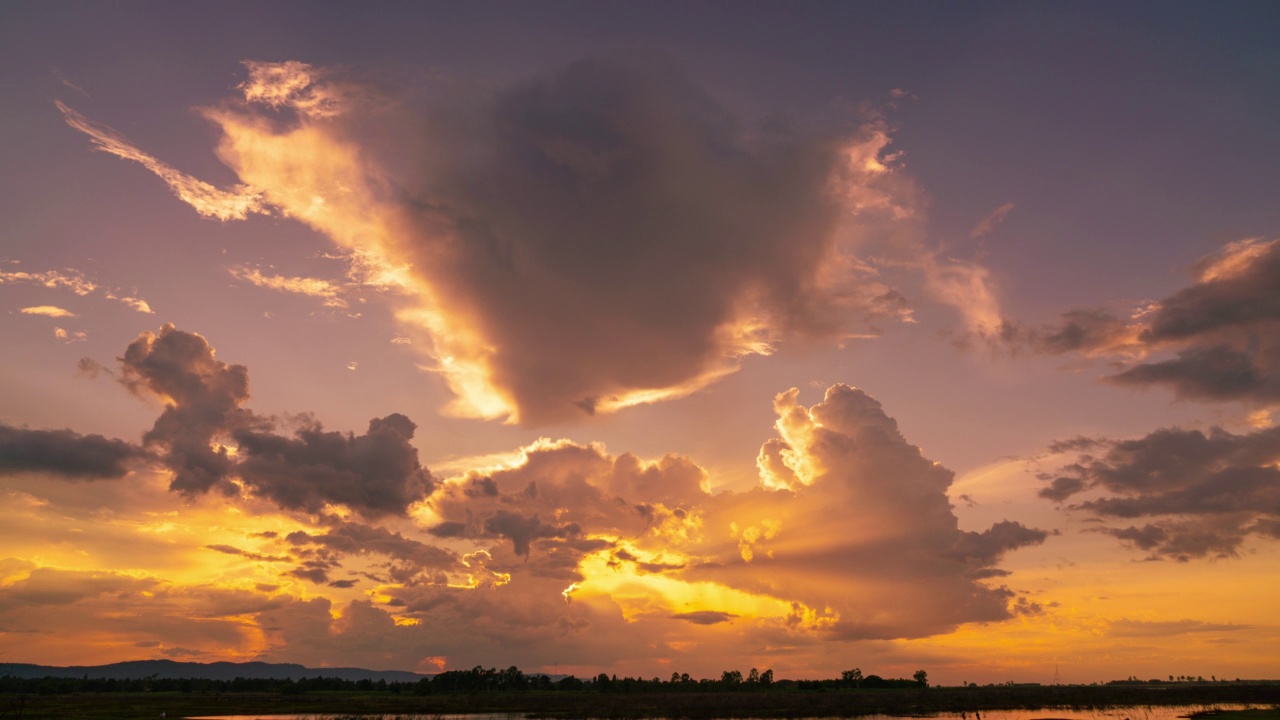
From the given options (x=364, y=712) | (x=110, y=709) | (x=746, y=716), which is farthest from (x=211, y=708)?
(x=746, y=716)

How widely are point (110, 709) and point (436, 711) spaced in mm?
76922

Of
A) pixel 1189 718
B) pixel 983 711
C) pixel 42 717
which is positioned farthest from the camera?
pixel 983 711

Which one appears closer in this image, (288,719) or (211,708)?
(288,719)

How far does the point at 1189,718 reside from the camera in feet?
453

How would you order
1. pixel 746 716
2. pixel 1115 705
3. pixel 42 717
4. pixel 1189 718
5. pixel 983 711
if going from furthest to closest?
pixel 1115 705 → pixel 983 711 → pixel 746 716 → pixel 1189 718 → pixel 42 717

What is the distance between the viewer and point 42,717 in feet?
419

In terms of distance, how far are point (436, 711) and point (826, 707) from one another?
108 m

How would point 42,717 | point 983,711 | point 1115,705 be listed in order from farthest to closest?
point 1115,705 < point 983,711 < point 42,717

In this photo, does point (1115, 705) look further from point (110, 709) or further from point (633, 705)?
point (110, 709)

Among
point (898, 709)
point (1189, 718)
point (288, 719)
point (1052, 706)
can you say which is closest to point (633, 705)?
point (898, 709)

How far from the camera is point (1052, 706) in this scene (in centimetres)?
19200

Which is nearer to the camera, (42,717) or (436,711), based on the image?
(42,717)

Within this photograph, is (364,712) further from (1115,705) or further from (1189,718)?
(1115,705)

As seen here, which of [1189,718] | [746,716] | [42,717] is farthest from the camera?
[746,716]
